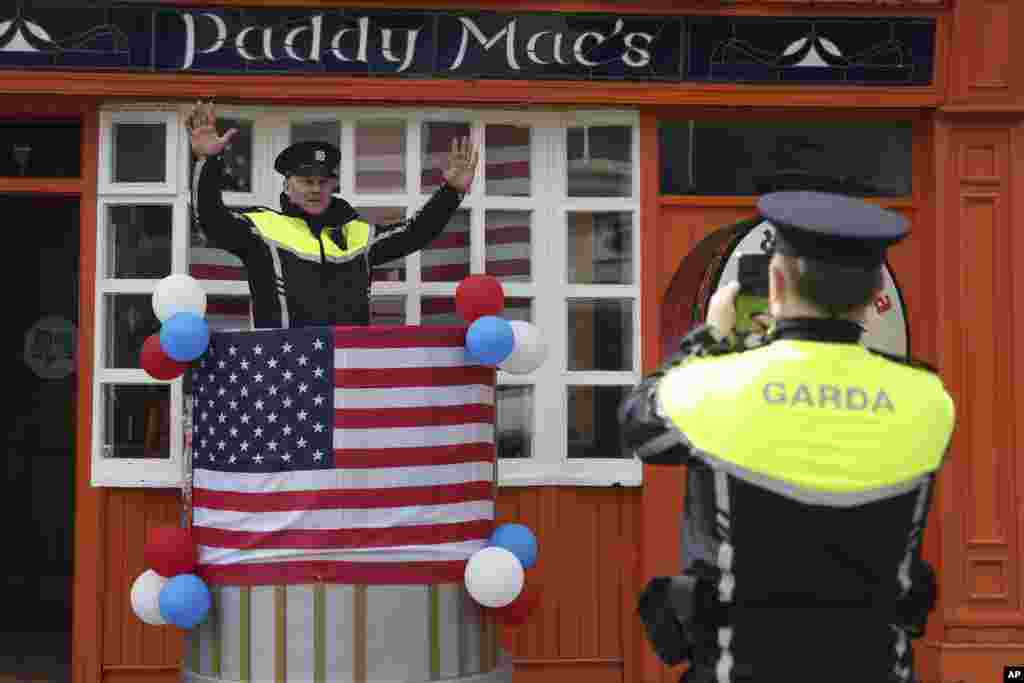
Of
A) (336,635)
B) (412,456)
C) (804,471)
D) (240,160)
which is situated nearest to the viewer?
(804,471)

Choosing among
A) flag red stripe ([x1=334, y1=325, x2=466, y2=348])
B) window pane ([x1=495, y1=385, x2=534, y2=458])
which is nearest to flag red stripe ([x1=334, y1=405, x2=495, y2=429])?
flag red stripe ([x1=334, y1=325, x2=466, y2=348])

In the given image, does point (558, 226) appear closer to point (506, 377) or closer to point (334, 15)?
point (506, 377)

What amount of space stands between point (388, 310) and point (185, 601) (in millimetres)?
2442

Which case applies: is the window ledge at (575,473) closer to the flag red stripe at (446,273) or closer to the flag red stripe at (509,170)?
the flag red stripe at (446,273)

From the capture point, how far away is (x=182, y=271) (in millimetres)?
7039

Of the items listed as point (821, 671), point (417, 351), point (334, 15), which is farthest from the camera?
point (334, 15)

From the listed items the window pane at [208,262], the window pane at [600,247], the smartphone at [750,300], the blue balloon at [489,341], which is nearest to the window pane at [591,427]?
the window pane at [600,247]

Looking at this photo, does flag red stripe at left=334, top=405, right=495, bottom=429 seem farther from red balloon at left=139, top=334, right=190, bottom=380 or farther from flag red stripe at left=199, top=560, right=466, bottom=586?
red balloon at left=139, top=334, right=190, bottom=380

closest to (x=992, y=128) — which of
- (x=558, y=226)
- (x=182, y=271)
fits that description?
(x=558, y=226)

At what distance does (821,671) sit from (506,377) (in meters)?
4.26

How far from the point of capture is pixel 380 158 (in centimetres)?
721

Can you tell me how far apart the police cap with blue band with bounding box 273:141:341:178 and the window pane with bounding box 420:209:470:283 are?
51.1 inches

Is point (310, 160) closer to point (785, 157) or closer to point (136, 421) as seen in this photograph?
point (136, 421)

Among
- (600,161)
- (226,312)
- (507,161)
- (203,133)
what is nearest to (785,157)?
(600,161)
